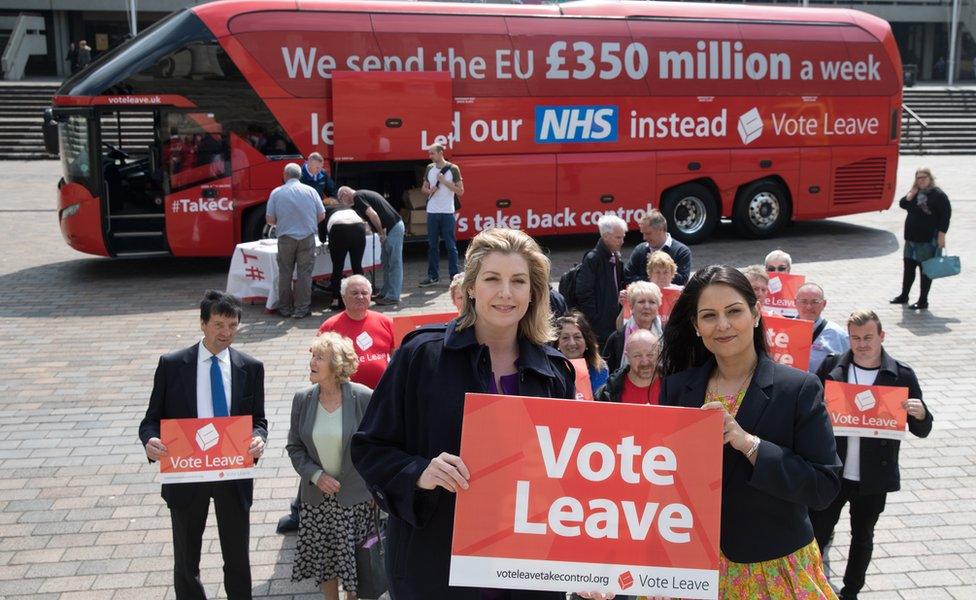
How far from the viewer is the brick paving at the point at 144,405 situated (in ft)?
19.3

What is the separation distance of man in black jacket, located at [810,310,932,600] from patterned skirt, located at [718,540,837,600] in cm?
219

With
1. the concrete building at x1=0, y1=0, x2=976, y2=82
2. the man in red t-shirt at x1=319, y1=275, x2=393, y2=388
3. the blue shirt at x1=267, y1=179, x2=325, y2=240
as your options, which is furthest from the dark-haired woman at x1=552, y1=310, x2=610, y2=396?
the concrete building at x1=0, y1=0, x2=976, y2=82

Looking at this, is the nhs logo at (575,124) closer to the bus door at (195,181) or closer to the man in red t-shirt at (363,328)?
the bus door at (195,181)

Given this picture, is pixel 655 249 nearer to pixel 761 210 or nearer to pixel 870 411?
pixel 870 411

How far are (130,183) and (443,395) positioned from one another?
41.4ft

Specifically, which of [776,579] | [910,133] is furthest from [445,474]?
[910,133]

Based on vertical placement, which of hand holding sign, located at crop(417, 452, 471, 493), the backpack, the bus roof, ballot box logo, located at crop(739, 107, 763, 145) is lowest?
the backpack

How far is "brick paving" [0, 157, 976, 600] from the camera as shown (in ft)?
19.3

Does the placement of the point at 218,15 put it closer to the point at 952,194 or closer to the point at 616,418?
the point at 616,418

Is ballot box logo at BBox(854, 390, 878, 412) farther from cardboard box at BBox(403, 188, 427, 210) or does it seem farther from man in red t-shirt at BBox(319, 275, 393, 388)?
cardboard box at BBox(403, 188, 427, 210)

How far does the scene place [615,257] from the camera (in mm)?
8484

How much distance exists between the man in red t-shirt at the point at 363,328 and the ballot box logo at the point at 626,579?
361 cm

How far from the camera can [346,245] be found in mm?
12266

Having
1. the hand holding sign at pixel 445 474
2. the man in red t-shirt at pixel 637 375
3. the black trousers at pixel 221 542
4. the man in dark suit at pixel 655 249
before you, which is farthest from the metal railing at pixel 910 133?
the hand holding sign at pixel 445 474
